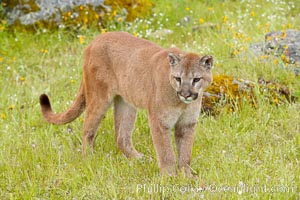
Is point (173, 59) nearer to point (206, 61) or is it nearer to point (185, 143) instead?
point (206, 61)

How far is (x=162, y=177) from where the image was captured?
5336 millimetres

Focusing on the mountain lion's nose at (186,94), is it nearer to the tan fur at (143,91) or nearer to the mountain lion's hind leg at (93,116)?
the tan fur at (143,91)

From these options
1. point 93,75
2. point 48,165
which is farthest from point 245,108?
point 48,165

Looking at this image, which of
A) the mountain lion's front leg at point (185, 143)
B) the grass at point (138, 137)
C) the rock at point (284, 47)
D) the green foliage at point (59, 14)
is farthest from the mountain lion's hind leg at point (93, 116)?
the green foliage at point (59, 14)

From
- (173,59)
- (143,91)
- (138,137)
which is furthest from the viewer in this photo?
→ (138,137)

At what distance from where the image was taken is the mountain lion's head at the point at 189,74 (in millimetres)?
5328

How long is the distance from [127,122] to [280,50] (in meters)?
2.34

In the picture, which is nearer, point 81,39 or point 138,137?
point 138,137

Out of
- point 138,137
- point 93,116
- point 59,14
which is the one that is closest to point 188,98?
point 93,116

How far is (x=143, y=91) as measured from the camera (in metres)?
5.92

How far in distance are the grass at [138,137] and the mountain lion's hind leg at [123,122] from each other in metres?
0.13

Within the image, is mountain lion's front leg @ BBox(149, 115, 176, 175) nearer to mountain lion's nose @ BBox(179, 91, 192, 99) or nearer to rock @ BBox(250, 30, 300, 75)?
mountain lion's nose @ BBox(179, 91, 192, 99)

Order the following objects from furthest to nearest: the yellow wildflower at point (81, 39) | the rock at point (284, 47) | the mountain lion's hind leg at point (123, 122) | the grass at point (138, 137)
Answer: the yellow wildflower at point (81, 39)
the rock at point (284, 47)
the mountain lion's hind leg at point (123, 122)
the grass at point (138, 137)

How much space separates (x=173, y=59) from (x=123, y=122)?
1.39 m
